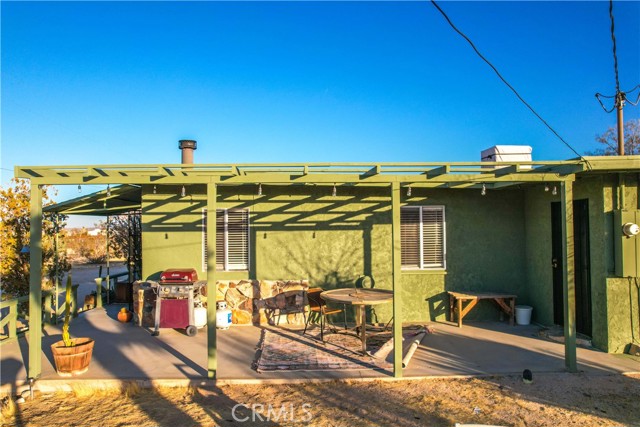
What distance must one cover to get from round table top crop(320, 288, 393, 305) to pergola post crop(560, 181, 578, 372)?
2.31 metres

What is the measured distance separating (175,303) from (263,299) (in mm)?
1610

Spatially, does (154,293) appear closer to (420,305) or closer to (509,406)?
(420,305)

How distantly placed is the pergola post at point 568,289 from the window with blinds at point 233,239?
5314 mm

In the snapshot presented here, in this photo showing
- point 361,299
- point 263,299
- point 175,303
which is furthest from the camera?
point 263,299

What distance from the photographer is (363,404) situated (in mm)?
4320

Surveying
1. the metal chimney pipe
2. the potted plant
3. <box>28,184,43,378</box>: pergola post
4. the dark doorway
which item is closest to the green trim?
the dark doorway

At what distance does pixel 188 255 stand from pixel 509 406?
5.93 metres

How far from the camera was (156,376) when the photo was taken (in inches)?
195

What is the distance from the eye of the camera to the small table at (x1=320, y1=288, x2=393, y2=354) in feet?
18.8

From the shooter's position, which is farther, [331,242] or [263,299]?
[331,242]

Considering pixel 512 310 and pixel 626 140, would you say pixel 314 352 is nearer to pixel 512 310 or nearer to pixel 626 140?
pixel 512 310

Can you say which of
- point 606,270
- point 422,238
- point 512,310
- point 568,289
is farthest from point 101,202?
point 606,270

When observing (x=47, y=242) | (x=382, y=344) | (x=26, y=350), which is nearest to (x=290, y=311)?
(x=382, y=344)

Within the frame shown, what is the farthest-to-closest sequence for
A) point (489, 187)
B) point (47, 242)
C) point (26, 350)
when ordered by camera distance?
point (47, 242), point (489, 187), point (26, 350)
